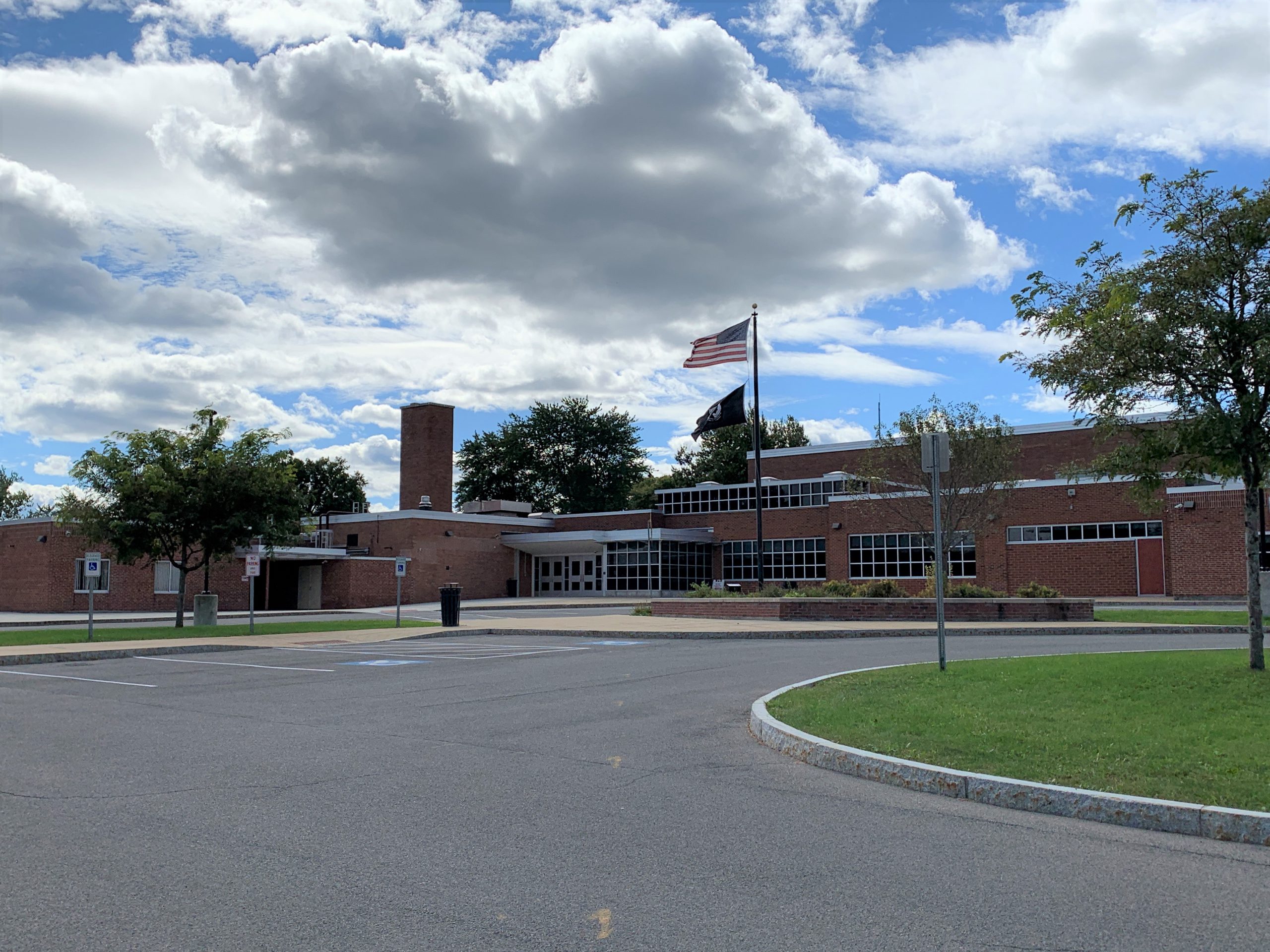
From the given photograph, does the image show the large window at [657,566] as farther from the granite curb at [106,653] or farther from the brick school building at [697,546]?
the granite curb at [106,653]

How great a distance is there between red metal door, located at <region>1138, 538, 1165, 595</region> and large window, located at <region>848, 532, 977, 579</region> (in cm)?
614

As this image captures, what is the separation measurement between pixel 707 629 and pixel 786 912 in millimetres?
20482

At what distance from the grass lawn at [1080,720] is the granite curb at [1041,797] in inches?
7.8

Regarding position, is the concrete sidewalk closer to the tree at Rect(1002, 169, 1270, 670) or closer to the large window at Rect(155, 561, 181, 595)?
the tree at Rect(1002, 169, 1270, 670)

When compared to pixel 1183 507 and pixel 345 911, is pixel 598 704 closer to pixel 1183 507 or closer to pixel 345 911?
pixel 345 911

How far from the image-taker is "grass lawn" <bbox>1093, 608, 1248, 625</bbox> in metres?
23.9

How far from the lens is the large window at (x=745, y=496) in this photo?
53.4 metres

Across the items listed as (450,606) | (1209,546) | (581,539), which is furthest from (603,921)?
(581,539)

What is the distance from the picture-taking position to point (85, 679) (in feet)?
55.9

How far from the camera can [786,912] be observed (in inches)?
198

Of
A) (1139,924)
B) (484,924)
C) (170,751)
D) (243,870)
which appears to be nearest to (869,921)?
(1139,924)

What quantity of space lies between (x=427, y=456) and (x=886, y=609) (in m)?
39.1

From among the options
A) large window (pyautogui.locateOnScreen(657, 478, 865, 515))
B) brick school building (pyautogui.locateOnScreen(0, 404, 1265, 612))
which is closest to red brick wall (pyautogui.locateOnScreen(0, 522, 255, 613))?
brick school building (pyautogui.locateOnScreen(0, 404, 1265, 612))

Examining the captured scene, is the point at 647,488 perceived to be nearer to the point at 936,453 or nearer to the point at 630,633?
the point at 630,633
